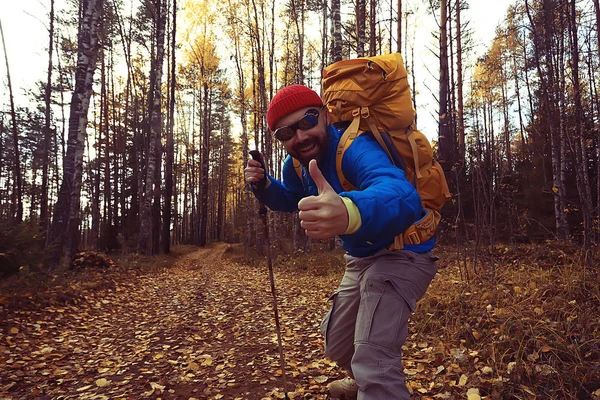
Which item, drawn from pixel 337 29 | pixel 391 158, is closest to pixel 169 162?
pixel 337 29

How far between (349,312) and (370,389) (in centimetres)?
60

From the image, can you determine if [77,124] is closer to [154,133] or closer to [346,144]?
[154,133]

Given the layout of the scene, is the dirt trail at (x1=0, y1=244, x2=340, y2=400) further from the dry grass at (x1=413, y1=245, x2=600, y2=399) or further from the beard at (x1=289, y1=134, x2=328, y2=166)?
the beard at (x1=289, y1=134, x2=328, y2=166)

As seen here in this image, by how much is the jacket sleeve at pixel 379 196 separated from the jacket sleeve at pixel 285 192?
1.05 m

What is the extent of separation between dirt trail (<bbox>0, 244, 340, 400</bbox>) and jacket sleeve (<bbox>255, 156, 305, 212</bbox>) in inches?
74.1

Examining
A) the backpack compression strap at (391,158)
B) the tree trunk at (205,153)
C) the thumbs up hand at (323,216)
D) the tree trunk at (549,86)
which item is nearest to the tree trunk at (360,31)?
the tree trunk at (549,86)

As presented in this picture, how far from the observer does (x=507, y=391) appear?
2.70m

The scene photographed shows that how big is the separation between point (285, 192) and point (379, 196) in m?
1.50

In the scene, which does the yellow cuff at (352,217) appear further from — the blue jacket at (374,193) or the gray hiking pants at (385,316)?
the gray hiking pants at (385,316)

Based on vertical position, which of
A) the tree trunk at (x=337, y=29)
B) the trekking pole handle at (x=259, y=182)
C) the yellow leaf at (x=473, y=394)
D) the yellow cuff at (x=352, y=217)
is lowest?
the yellow leaf at (x=473, y=394)

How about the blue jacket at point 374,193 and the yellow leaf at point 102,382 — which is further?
the yellow leaf at point 102,382

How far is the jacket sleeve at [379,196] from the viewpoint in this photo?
1.29 metres

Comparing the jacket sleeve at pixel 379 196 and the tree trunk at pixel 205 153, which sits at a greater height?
the tree trunk at pixel 205 153

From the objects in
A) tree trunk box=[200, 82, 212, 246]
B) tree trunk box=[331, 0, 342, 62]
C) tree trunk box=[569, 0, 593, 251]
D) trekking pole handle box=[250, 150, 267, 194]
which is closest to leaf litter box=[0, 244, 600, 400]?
tree trunk box=[569, 0, 593, 251]
